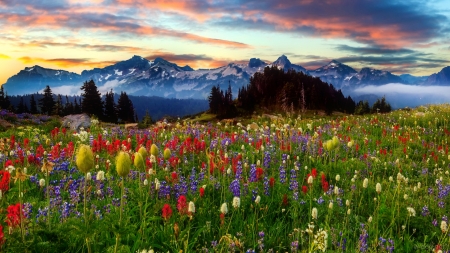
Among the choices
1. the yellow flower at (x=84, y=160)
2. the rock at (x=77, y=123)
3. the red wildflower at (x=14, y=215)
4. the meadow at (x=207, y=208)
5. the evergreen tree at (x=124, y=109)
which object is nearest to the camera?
→ the yellow flower at (x=84, y=160)

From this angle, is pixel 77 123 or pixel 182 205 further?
pixel 77 123

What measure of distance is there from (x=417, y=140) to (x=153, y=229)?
1056cm

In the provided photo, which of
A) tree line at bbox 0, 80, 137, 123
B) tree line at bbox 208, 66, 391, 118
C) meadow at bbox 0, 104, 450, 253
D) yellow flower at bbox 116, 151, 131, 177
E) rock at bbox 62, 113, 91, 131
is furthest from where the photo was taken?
tree line at bbox 208, 66, 391, 118

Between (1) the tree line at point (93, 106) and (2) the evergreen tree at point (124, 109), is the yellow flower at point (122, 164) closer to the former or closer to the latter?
(1) the tree line at point (93, 106)

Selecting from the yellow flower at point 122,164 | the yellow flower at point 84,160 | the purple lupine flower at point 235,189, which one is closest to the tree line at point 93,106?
the purple lupine flower at point 235,189

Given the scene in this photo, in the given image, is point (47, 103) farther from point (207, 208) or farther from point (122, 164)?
point (122, 164)

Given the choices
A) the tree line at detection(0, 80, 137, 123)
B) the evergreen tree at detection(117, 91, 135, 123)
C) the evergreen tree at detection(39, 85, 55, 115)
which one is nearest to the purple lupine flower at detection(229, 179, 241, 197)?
the tree line at detection(0, 80, 137, 123)

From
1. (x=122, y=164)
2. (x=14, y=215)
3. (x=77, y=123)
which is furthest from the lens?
(x=77, y=123)

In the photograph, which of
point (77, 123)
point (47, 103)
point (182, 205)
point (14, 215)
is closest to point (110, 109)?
point (47, 103)

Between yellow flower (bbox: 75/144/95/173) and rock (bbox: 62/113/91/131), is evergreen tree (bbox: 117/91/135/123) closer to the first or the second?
rock (bbox: 62/113/91/131)

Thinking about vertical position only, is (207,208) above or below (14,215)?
below

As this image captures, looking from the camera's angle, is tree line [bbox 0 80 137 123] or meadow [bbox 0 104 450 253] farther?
tree line [bbox 0 80 137 123]

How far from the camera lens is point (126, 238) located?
360 centimetres

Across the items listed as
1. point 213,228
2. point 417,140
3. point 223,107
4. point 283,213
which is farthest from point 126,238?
point 223,107
